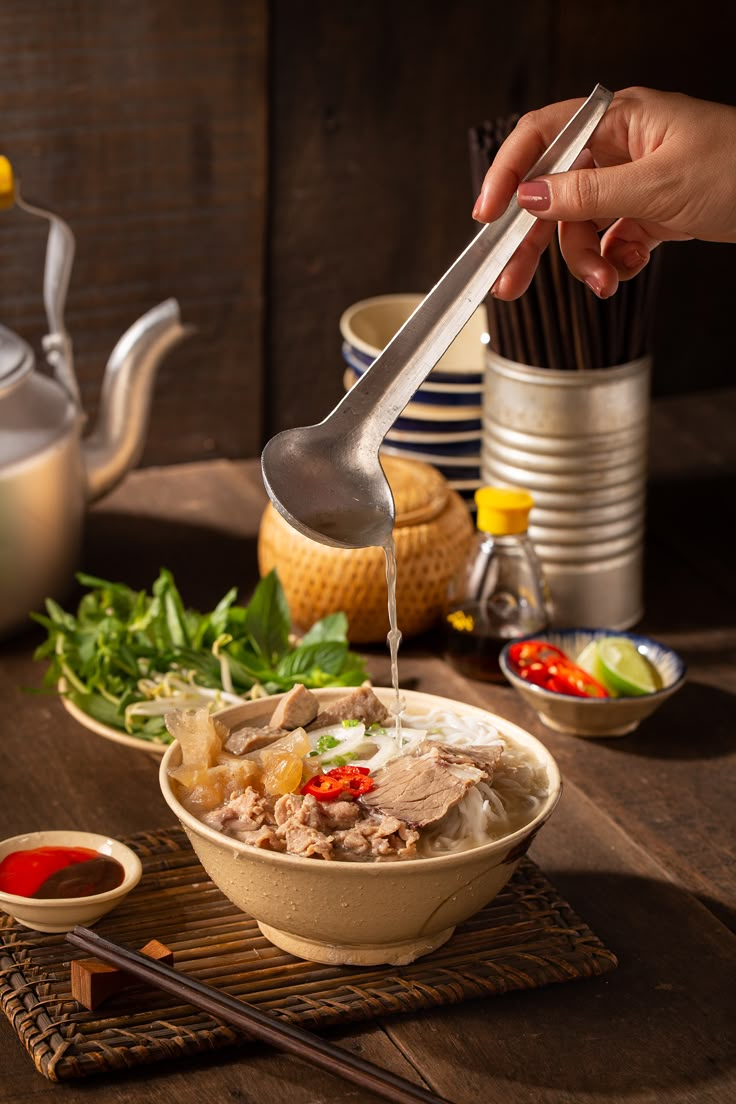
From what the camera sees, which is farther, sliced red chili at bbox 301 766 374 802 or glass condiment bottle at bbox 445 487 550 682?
glass condiment bottle at bbox 445 487 550 682

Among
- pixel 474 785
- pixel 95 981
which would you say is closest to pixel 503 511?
pixel 474 785

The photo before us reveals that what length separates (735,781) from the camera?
1416 mm

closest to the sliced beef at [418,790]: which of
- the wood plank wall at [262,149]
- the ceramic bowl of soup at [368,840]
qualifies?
the ceramic bowl of soup at [368,840]

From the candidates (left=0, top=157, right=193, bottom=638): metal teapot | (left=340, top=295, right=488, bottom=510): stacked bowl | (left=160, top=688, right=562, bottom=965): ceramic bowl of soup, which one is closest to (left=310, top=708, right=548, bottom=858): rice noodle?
(left=160, top=688, right=562, bottom=965): ceramic bowl of soup

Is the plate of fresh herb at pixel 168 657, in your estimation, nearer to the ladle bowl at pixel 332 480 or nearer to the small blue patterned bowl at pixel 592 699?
the small blue patterned bowl at pixel 592 699

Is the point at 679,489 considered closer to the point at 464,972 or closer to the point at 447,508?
the point at 447,508

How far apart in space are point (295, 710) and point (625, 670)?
460mm

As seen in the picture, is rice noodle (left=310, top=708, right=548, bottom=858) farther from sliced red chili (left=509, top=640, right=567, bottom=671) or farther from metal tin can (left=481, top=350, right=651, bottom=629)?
metal tin can (left=481, top=350, right=651, bottom=629)

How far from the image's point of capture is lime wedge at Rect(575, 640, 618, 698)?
4.84 ft

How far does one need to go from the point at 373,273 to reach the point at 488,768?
1376mm

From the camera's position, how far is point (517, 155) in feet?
3.94

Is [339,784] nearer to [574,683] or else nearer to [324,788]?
[324,788]

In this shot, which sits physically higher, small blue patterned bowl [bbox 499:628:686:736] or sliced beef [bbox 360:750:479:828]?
sliced beef [bbox 360:750:479:828]

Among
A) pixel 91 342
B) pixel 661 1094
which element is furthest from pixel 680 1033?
pixel 91 342
